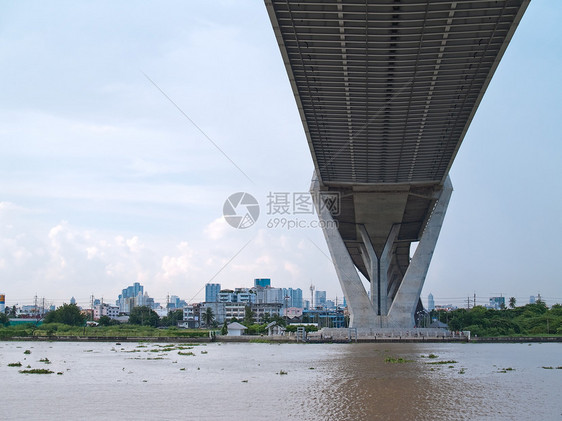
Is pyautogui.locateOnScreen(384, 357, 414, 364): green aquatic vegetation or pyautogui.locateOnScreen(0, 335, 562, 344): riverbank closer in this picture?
pyautogui.locateOnScreen(384, 357, 414, 364): green aquatic vegetation

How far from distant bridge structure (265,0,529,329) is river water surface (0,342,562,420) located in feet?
52.3

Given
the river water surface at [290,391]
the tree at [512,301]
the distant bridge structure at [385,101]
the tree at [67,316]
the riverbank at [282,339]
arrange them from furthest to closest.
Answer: the tree at [512,301] < the tree at [67,316] < the riverbank at [282,339] < the distant bridge structure at [385,101] < the river water surface at [290,391]

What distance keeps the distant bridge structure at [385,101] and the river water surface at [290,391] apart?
15.9 metres

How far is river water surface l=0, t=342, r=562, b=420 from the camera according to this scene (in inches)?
663

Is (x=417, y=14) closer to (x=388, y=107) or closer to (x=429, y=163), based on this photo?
(x=388, y=107)

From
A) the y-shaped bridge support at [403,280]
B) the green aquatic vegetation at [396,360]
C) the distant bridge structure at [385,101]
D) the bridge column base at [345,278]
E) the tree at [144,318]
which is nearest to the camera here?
the green aquatic vegetation at [396,360]

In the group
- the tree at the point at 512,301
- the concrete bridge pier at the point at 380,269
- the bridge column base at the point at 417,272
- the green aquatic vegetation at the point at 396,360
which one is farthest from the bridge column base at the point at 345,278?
the tree at the point at 512,301

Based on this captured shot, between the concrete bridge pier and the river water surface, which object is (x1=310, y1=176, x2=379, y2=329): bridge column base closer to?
the concrete bridge pier

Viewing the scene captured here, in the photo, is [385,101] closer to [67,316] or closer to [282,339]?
[282,339]

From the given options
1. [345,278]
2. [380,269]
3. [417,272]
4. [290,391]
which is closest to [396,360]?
[290,391]

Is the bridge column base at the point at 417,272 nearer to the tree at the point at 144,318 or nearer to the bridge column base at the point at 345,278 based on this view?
the bridge column base at the point at 345,278

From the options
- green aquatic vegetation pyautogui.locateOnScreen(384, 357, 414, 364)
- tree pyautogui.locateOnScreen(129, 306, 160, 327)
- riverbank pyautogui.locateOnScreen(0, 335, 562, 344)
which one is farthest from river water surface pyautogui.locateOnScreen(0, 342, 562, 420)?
tree pyautogui.locateOnScreen(129, 306, 160, 327)

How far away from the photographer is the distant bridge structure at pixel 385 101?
106ft

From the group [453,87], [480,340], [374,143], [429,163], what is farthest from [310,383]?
[480,340]
